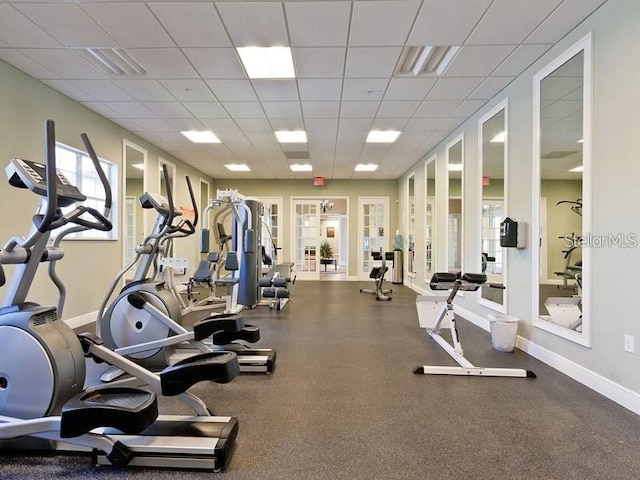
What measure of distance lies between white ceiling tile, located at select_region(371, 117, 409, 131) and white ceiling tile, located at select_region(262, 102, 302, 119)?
47.6 inches

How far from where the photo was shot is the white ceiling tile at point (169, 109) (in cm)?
461

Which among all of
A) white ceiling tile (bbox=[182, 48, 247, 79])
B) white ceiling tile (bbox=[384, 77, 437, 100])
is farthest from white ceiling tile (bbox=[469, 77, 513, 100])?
white ceiling tile (bbox=[182, 48, 247, 79])

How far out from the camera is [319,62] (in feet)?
11.4

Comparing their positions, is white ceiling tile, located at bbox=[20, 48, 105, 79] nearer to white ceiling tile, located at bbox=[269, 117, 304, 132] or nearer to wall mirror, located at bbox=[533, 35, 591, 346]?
white ceiling tile, located at bbox=[269, 117, 304, 132]

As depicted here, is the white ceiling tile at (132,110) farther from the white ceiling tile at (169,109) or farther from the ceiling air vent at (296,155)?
the ceiling air vent at (296,155)

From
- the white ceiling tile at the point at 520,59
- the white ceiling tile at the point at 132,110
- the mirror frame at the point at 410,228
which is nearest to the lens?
the white ceiling tile at the point at 520,59

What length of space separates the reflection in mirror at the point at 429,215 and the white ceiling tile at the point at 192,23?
194 inches

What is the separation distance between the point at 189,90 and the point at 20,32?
1.57 meters

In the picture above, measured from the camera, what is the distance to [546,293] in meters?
3.40

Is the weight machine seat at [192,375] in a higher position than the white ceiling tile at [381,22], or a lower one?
lower

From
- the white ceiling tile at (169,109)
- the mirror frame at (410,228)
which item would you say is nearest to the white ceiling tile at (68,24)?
the white ceiling tile at (169,109)

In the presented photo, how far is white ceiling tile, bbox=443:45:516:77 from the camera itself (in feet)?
10.7

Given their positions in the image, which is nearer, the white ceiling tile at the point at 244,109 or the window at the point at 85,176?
the window at the point at 85,176

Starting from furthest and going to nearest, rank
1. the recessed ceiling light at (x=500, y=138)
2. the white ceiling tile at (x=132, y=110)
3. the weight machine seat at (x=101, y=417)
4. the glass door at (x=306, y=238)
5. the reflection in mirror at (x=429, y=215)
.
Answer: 1. the glass door at (x=306, y=238)
2. the reflection in mirror at (x=429, y=215)
3. the white ceiling tile at (x=132, y=110)
4. the recessed ceiling light at (x=500, y=138)
5. the weight machine seat at (x=101, y=417)
